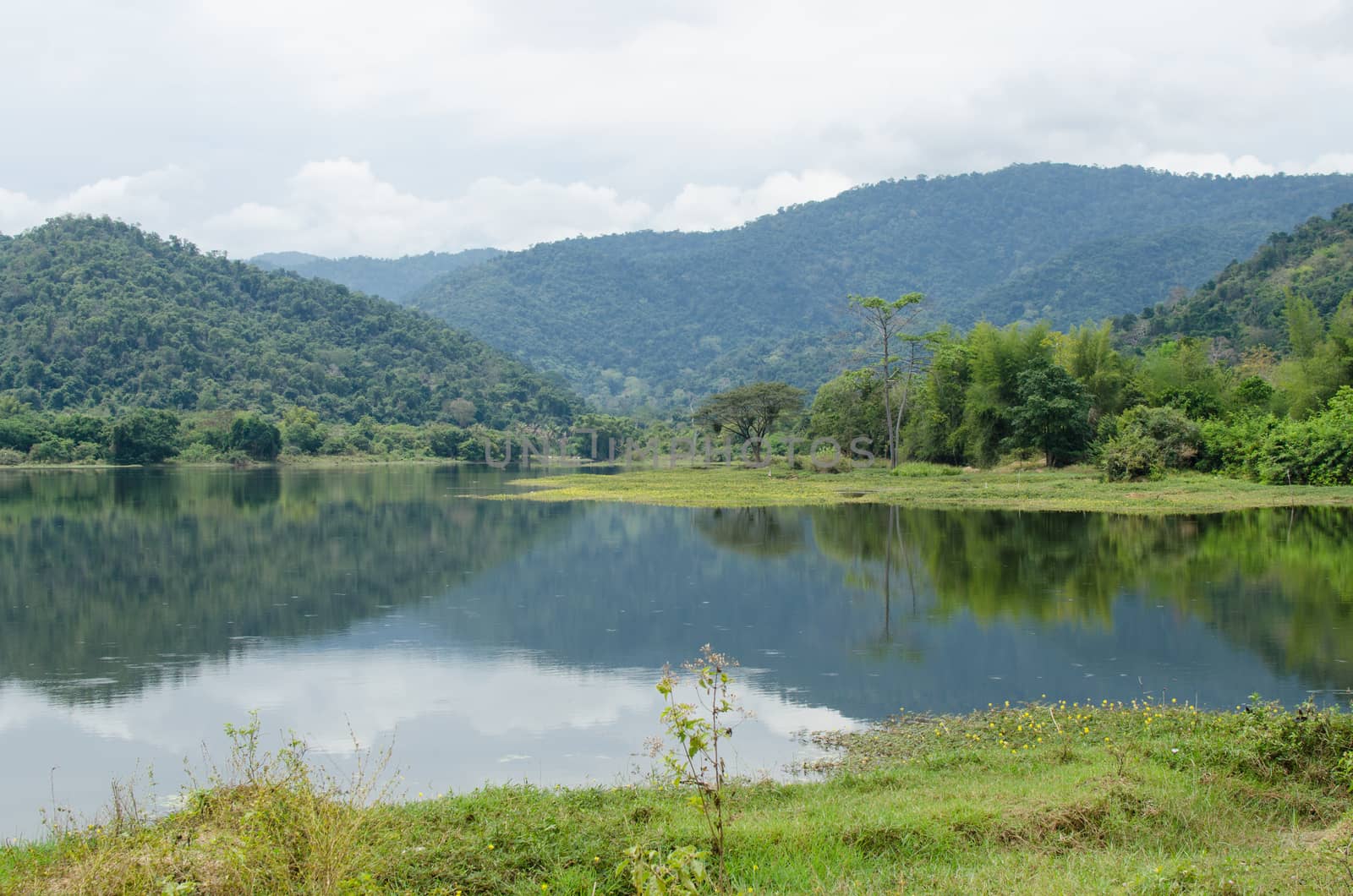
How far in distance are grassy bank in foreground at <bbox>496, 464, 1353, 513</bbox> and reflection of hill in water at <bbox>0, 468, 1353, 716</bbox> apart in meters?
2.67

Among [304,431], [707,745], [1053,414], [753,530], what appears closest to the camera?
[707,745]

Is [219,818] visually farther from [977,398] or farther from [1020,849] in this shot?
[977,398]

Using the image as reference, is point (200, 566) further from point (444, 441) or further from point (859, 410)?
point (444, 441)

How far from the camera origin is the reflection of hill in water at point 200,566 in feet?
44.2

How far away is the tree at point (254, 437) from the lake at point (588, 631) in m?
46.2

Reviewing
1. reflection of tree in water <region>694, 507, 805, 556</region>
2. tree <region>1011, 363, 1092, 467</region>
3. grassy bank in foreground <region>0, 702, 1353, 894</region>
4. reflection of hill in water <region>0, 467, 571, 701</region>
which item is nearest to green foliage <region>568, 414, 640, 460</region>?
reflection of hill in water <region>0, 467, 571, 701</region>

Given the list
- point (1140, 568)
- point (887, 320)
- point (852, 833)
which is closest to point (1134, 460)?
point (887, 320)

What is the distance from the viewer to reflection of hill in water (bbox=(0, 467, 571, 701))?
13.5m

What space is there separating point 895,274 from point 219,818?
19620cm

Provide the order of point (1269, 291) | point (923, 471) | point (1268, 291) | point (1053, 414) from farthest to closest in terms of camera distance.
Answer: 1. point (1268, 291)
2. point (1269, 291)
3. point (923, 471)
4. point (1053, 414)

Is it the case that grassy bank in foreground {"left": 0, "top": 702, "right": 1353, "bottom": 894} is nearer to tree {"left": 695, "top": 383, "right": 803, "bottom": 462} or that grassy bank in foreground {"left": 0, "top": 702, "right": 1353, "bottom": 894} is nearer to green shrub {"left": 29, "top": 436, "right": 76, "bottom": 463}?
tree {"left": 695, "top": 383, "right": 803, "bottom": 462}

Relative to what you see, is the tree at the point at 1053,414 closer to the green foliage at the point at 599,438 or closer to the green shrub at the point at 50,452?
the green foliage at the point at 599,438

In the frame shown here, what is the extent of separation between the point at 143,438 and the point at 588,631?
201 ft

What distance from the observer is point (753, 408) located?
6178cm
